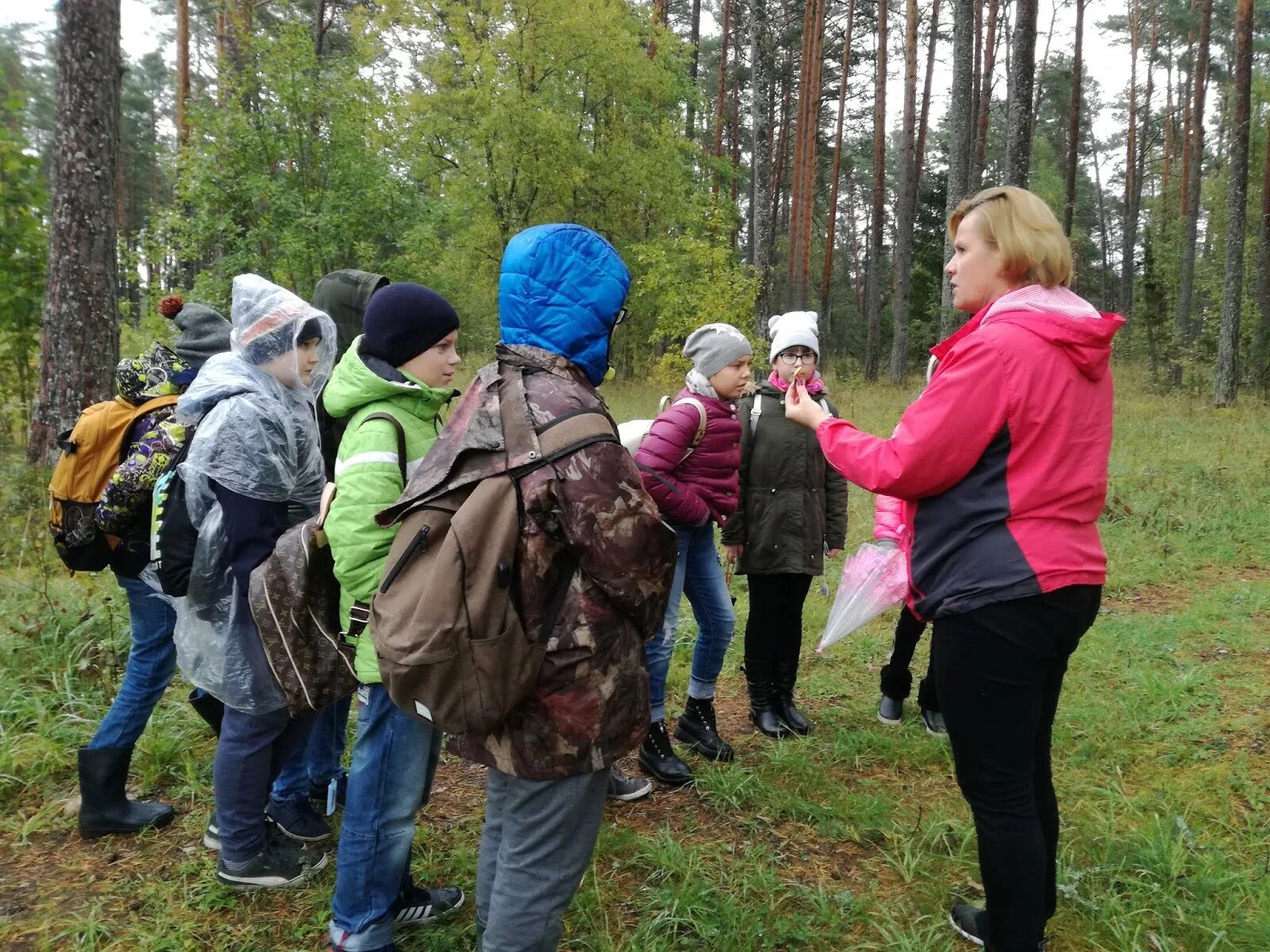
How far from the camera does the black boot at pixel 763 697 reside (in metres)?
3.94

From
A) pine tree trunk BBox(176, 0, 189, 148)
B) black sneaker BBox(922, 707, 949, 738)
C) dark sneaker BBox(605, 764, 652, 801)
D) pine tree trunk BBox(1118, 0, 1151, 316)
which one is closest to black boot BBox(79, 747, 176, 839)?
dark sneaker BBox(605, 764, 652, 801)

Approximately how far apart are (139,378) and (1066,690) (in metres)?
4.61

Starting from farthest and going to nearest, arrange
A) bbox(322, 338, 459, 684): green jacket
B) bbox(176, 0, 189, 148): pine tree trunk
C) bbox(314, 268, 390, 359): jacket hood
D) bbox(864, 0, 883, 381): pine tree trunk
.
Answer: bbox(864, 0, 883, 381): pine tree trunk < bbox(176, 0, 189, 148): pine tree trunk < bbox(314, 268, 390, 359): jacket hood < bbox(322, 338, 459, 684): green jacket

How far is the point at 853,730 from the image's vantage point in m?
4.00

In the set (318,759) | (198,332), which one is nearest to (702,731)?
(318,759)

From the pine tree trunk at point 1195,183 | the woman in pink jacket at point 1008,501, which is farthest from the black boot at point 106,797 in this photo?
the pine tree trunk at point 1195,183

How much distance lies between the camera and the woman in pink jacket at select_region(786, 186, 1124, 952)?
1952 millimetres

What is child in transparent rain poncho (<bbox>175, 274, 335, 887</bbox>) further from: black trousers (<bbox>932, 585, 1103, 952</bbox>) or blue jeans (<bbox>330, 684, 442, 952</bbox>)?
black trousers (<bbox>932, 585, 1103, 952</bbox>)

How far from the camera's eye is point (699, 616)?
3688 millimetres

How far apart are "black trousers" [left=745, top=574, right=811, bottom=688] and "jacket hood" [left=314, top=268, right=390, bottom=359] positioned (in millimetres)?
2045

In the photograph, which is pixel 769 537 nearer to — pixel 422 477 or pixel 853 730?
pixel 853 730

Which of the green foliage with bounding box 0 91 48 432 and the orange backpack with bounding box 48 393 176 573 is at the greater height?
the green foliage with bounding box 0 91 48 432

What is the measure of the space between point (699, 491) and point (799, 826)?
53.2 inches

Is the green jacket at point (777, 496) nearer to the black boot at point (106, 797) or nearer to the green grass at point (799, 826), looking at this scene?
the green grass at point (799, 826)
